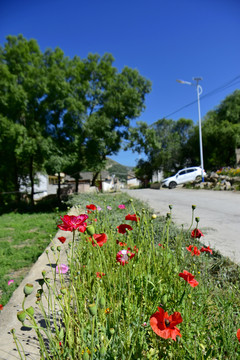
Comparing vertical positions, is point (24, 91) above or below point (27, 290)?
above

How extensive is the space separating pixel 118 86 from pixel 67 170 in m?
6.71

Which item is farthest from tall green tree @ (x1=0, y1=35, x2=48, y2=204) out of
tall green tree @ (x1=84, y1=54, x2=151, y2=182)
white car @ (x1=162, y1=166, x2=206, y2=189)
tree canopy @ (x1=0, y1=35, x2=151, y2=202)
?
white car @ (x1=162, y1=166, x2=206, y2=189)

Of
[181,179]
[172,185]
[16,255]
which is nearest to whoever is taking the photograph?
[16,255]

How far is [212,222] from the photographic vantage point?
4129mm

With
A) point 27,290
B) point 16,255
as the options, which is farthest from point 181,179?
point 27,290

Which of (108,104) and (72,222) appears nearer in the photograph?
(72,222)

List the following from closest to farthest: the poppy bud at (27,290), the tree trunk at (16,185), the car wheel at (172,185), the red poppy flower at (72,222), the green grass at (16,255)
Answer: the poppy bud at (27,290) → the red poppy flower at (72,222) → the green grass at (16,255) → the tree trunk at (16,185) → the car wheel at (172,185)

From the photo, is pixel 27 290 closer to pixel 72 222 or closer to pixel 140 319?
pixel 72 222

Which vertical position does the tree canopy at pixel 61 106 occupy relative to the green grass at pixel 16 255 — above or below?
above

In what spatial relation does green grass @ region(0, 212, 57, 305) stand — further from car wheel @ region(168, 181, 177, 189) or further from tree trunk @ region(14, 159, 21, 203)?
car wheel @ region(168, 181, 177, 189)

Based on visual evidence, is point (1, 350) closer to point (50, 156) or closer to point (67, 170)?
point (50, 156)

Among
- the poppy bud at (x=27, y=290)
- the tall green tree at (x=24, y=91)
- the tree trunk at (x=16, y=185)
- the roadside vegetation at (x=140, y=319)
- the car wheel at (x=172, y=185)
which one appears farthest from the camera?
the car wheel at (x=172, y=185)

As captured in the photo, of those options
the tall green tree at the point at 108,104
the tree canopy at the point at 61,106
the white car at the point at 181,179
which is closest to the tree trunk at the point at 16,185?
the tree canopy at the point at 61,106

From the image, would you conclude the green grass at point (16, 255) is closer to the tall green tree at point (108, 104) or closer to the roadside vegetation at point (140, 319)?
the roadside vegetation at point (140, 319)
